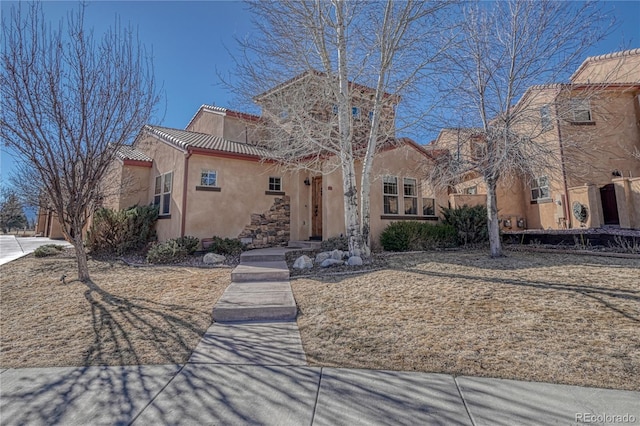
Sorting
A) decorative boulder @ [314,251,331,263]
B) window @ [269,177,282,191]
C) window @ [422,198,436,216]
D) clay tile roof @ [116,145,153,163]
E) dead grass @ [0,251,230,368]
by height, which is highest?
clay tile roof @ [116,145,153,163]

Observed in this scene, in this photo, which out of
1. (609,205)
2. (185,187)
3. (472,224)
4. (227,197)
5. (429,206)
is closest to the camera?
(185,187)

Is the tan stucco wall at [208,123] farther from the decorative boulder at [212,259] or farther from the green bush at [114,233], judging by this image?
the decorative boulder at [212,259]

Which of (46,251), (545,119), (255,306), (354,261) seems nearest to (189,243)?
(46,251)

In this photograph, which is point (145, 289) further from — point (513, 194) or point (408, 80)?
point (513, 194)

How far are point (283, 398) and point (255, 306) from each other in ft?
7.64

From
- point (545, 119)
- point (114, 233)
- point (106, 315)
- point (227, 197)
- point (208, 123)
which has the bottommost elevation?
point (106, 315)

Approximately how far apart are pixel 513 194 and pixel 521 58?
8.83m

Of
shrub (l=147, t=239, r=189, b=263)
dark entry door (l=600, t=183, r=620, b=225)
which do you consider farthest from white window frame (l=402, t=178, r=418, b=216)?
shrub (l=147, t=239, r=189, b=263)

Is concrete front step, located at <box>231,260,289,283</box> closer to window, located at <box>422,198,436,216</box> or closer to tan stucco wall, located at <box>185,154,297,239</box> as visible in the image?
tan stucco wall, located at <box>185,154,297,239</box>

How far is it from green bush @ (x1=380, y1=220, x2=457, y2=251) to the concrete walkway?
7.51 m

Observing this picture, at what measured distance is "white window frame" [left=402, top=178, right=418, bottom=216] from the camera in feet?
37.9

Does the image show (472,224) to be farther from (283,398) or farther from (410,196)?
(283,398)

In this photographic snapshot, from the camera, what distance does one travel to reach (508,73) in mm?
8211

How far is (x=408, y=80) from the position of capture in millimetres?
8148
